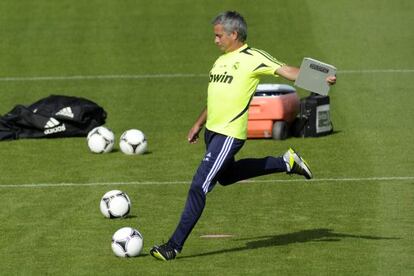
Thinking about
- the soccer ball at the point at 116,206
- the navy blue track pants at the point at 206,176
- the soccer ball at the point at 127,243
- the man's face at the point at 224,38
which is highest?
the man's face at the point at 224,38

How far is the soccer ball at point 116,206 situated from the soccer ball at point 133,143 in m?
4.80

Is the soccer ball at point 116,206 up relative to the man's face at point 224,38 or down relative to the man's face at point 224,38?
down

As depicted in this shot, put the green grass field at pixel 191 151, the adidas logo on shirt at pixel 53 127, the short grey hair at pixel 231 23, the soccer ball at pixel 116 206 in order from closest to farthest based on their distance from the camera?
the short grey hair at pixel 231 23 → the green grass field at pixel 191 151 → the soccer ball at pixel 116 206 → the adidas logo on shirt at pixel 53 127

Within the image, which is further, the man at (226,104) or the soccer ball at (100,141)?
the soccer ball at (100,141)

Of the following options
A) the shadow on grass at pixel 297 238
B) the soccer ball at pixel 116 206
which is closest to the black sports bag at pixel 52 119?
the soccer ball at pixel 116 206

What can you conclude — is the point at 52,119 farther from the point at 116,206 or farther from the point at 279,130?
the point at 116,206

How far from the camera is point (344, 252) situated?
14469 millimetres

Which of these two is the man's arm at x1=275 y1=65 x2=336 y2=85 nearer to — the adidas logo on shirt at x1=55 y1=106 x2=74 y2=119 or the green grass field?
the green grass field

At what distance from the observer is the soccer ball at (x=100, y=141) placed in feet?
70.9

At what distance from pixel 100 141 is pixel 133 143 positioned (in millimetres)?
617

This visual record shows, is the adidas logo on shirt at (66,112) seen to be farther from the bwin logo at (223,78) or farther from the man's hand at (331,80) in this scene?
the man's hand at (331,80)

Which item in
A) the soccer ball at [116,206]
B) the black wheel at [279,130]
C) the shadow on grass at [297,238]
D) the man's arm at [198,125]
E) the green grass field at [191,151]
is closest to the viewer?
the man's arm at [198,125]

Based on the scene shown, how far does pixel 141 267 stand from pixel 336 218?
11.7ft

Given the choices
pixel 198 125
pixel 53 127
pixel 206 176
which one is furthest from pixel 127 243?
pixel 53 127
